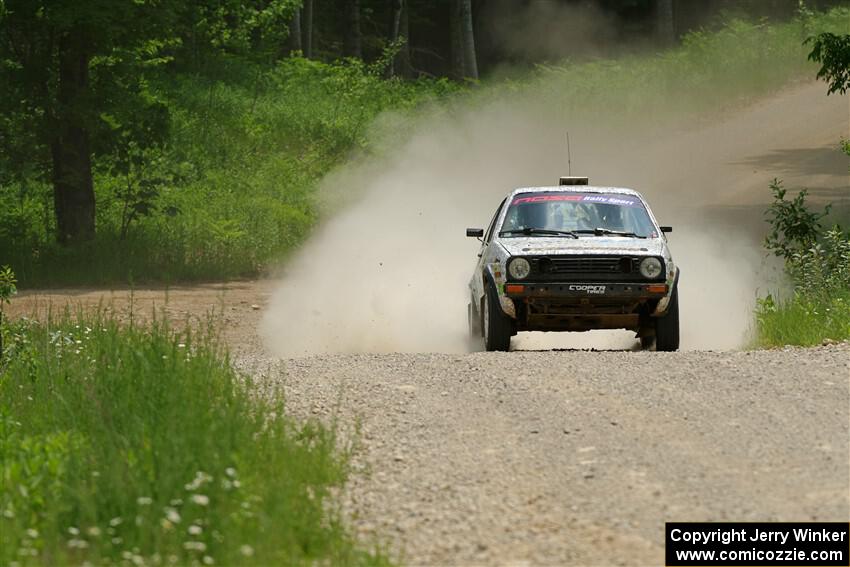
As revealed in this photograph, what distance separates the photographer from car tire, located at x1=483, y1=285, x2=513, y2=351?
1502cm

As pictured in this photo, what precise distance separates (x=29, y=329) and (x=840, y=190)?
21.5 metres

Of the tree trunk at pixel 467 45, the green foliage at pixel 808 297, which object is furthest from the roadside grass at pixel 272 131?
the green foliage at pixel 808 297

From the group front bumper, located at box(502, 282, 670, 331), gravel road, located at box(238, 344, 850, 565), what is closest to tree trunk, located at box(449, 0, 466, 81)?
front bumper, located at box(502, 282, 670, 331)

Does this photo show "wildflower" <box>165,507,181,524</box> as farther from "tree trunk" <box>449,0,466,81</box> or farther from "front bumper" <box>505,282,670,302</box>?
"tree trunk" <box>449,0,466,81</box>

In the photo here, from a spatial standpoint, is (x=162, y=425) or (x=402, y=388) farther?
(x=402, y=388)

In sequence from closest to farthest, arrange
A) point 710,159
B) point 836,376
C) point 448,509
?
point 448,509
point 836,376
point 710,159

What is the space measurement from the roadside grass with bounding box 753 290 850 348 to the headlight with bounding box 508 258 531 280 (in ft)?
8.39

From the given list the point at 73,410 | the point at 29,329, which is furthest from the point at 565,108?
the point at 73,410

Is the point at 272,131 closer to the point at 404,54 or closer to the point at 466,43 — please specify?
the point at 466,43

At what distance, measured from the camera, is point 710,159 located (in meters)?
36.0

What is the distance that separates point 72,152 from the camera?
1010 inches

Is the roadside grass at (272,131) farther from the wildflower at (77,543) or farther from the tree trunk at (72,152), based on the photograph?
the wildflower at (77,543)

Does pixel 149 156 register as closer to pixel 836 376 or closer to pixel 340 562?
pixel 836 376

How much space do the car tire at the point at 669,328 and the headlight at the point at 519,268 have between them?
1374 mm
